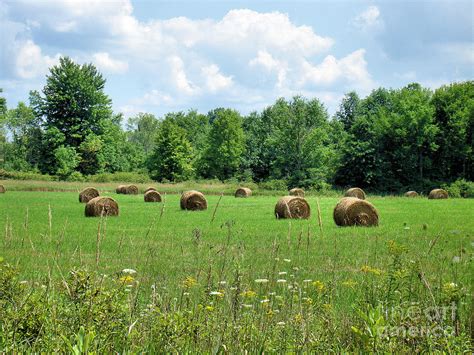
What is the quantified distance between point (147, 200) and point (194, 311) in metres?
35.6

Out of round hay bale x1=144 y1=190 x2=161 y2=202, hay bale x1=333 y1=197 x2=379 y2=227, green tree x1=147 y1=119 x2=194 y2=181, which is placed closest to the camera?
hay bale x1=333 y1=197 x2=379 y2=227

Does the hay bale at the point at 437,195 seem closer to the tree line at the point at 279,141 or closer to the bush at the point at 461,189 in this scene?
the bush at the point at 461,189

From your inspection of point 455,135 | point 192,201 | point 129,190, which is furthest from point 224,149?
point 192,201

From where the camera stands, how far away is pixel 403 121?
6956cm

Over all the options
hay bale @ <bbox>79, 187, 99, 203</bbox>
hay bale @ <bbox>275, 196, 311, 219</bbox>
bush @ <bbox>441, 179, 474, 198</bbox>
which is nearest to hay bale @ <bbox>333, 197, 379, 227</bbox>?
hay bale @ <bbox>275, 196, 311, 219</bbox>

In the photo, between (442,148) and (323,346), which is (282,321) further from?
(442,148)

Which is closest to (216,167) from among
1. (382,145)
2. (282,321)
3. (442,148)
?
(382,145)

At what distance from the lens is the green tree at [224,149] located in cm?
8600

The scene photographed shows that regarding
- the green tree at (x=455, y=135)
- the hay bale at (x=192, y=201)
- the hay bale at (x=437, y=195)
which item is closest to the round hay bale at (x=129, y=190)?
the hay bale at (x=192, y=201)

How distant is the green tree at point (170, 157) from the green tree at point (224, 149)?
150 inches

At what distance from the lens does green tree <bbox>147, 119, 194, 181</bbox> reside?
82.6m

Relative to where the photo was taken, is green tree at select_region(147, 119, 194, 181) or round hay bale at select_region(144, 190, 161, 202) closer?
round hay bale at select_region(144, 190, 161, 202)

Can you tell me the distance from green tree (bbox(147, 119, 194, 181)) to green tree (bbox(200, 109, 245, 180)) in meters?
3.80

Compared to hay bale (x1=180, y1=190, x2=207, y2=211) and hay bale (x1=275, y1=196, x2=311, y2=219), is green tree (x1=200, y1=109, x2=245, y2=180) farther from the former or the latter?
hay bale (x1=275, y1=196, x2=311, y2=219)
